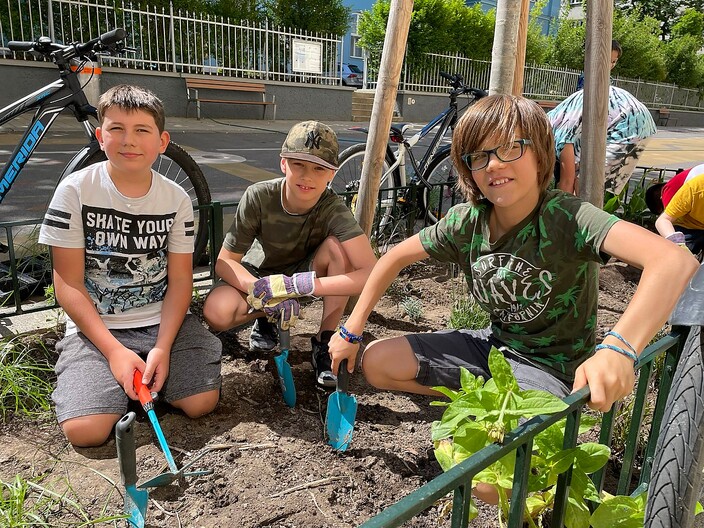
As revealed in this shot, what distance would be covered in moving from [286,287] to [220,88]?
1211 cm

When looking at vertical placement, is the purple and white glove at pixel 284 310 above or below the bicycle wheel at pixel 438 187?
below

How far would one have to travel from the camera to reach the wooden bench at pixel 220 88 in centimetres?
1303

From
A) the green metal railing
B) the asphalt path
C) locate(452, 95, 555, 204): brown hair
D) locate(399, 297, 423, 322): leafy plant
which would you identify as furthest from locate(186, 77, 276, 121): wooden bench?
the green metal railing

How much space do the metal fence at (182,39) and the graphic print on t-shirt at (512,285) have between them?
986 centimetres

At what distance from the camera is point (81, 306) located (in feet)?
6.92

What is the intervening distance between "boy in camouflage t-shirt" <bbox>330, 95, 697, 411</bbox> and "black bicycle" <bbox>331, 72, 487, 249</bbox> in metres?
1.75

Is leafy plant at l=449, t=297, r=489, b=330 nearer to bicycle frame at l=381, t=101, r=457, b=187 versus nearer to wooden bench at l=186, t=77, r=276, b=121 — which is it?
bicycle frame at l=381, t=101, r=457, b=187

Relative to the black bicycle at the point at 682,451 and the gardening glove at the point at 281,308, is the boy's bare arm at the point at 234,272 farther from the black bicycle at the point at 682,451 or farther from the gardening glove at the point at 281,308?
the black bicycle at the point at 682,451

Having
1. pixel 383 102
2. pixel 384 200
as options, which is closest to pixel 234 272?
pixel 383 102

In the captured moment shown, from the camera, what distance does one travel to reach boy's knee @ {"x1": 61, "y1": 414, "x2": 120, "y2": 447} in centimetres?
193

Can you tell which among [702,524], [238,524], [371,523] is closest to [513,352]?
[702,524]

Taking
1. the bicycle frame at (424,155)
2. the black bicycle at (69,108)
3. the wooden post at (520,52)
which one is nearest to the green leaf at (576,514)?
the wooden post at (520,52)

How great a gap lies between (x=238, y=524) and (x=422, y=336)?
89 centimetres

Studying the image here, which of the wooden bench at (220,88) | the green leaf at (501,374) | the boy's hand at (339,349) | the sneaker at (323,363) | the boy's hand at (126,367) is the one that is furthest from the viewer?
the wooden bench at (220,88)
